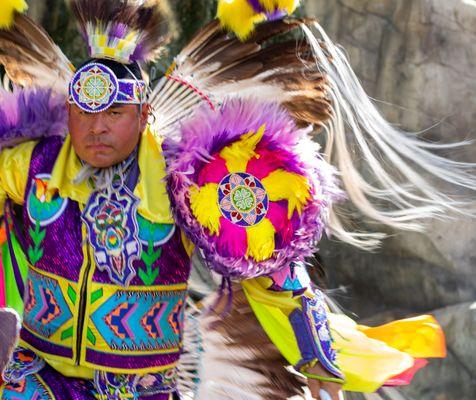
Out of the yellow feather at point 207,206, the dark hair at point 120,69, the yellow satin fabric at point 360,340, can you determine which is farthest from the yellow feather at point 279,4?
the yellow satin fabric at point 360,340

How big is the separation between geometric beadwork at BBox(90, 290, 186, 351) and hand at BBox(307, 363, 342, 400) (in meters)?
0.44

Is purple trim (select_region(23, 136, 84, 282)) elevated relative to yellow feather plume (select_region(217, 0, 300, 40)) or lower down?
lower down

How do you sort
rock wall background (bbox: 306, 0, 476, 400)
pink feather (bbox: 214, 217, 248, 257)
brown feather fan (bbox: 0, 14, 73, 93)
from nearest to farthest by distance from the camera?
pink feather (bbox: 214, 217, 248, 257), brown feather fan (bbox: 0, 14, 73, 93), rock wall background (bbox: 306, 0, 476, 400)

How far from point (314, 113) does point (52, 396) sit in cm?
113

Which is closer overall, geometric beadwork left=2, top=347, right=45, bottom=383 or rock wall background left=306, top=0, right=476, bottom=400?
geometric beadwork left=2, top=347, right=45, bottom=383

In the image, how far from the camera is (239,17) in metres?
2.85

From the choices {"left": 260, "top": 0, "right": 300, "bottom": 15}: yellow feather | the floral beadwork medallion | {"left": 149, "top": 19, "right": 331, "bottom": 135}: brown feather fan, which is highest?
{"left": 260, "top": 0, "right": 300, "bottom": 15}: yellow feather

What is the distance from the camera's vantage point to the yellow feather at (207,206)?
8.50 feet

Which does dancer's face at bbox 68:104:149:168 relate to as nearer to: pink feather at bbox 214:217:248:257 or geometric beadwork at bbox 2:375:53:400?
pink feather at bbox 214:217:248:257

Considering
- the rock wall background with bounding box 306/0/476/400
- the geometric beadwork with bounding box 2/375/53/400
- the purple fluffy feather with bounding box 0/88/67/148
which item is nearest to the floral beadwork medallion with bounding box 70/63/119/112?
the purple fluffy feather with bounding box 0/88/67/148

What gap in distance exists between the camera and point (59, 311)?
→ 2.74 metres

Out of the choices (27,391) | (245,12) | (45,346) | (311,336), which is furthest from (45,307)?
(245,12)

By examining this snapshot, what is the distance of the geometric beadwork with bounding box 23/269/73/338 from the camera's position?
273 centimetres

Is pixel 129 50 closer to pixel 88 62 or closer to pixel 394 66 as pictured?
pixel 88 62
